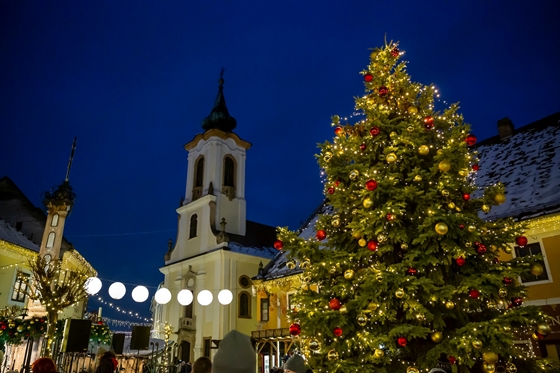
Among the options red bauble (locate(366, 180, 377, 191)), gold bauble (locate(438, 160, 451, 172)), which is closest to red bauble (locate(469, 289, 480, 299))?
gold bauble (locate(438, 160, 451, 172))

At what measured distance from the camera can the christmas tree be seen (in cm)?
697

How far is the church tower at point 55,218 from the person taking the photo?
1562 centimetres

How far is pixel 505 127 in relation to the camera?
1989 centimetres

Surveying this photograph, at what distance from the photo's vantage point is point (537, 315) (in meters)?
6.77

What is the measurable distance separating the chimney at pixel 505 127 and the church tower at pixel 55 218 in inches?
760

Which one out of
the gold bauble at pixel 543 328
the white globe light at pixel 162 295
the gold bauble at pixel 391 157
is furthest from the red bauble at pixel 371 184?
the white globe light at pixel 162 295

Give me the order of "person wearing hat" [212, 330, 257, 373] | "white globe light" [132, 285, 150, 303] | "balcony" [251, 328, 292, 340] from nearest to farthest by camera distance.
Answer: "person wearing hat" [212, 330, 257, 373] → "white globe light" [132, 285, 150, 303] → "balcony" [251, 328, 292, 340]

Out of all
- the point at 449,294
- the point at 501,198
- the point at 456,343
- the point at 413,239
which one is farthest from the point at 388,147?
the point at 456,343

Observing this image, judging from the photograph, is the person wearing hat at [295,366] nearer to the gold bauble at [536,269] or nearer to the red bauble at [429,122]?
the gold bauble at [536,269]

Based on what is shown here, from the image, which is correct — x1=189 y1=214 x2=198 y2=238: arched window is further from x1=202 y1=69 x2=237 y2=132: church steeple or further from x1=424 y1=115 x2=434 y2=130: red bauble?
x1=424 y1=115 x2=434 y2=130: red bauble

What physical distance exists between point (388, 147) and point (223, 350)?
5915mm

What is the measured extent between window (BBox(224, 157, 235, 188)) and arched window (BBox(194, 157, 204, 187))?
2.09 m

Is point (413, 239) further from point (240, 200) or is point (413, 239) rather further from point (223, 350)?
point (240, 200)

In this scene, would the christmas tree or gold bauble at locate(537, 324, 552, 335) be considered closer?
gold bauble at locate(537, 324, 552, 335)
